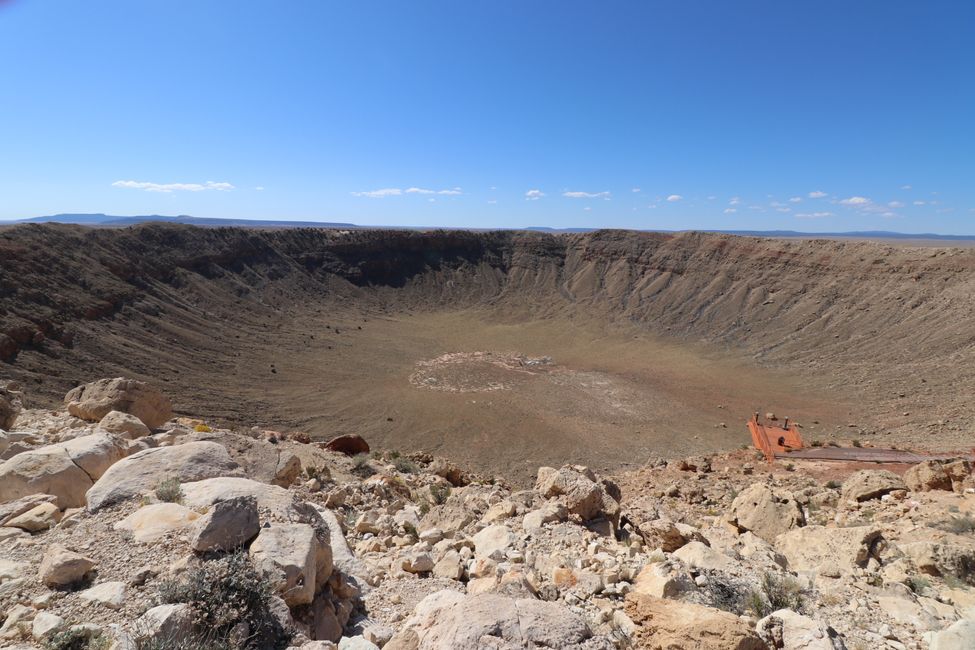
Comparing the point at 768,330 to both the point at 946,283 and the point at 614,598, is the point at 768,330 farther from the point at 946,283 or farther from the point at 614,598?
the point at 614,598

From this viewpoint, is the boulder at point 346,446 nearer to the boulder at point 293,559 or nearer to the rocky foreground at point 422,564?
the rocky foreground at point 422,564

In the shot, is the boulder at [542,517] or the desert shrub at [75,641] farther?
the boulder at [542,517]

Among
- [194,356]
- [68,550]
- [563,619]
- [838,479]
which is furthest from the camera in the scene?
[194,356]

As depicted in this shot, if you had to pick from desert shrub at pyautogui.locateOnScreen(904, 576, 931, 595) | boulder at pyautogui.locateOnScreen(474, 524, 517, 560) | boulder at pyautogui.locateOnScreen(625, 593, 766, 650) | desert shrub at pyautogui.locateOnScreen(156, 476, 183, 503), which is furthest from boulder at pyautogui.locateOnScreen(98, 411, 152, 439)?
desert shrub at pyautogui.locateOnScreen(904, 576, 931, 595)

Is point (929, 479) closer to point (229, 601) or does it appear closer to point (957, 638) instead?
point (957, 638)

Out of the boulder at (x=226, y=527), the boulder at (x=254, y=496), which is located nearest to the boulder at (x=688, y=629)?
the boulder at (x=254, y=496)

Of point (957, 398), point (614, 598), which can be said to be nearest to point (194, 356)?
point (614, 598)
